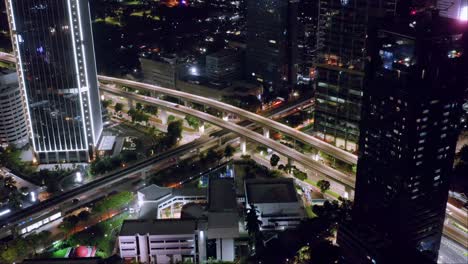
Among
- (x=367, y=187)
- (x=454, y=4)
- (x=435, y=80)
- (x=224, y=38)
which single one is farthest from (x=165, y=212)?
(x=224, y=38)

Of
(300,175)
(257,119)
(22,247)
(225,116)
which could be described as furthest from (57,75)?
(300,175)

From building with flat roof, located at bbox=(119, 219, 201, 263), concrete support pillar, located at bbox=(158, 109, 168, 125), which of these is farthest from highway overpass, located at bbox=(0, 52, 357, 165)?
building with flat roof, located at bbox=(119, 219, 201, 263)

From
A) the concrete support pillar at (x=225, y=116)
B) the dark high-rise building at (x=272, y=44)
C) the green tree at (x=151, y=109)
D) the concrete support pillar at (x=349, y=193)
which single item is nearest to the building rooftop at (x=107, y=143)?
the green tree at (x=151, y=109)

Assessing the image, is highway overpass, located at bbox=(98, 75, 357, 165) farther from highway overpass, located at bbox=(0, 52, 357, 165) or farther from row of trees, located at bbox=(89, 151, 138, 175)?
row of trees, located at bbox=(89, 151, 138, 175)

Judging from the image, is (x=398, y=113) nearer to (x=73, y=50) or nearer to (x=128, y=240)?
(x=128, y=240)

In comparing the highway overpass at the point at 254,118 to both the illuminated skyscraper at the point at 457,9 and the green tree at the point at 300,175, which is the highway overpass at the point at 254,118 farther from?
the illuminated skyscraper at the point at 457,9

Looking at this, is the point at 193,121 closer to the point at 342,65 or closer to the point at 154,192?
the point at 154,192
